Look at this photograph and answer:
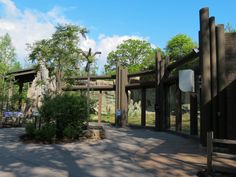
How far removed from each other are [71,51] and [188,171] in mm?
13978

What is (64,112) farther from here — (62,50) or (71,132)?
(62,50)

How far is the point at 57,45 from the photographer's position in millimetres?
20250

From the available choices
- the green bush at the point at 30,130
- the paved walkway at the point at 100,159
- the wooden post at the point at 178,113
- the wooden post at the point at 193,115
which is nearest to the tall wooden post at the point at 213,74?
the paved walkway at the point at 100,159

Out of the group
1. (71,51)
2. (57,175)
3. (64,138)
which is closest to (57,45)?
(71,51)

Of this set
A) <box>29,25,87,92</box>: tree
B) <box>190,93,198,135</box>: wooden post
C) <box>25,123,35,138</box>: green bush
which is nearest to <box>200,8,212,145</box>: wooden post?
<box>190,93,198,135</box>: wooden post

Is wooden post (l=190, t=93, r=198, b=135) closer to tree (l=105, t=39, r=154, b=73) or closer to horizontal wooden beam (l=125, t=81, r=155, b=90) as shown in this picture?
horizontal wooden beam (l=125, t=81, r=155, b=90)

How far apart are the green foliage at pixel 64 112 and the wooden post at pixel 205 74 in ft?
17.7

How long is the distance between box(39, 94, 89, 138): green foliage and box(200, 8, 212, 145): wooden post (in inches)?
212

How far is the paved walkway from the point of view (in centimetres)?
746

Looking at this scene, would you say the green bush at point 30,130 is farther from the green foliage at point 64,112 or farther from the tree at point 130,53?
the tree at point 130,53

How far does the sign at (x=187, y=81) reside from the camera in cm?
755

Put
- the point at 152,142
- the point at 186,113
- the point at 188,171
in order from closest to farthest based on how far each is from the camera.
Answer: the point at 188,171 → the point at 152,142 → the point at 186,113

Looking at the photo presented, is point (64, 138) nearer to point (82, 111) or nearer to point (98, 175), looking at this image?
point (82, 111)

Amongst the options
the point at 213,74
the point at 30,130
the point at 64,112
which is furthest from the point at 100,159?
the point at 30,130
